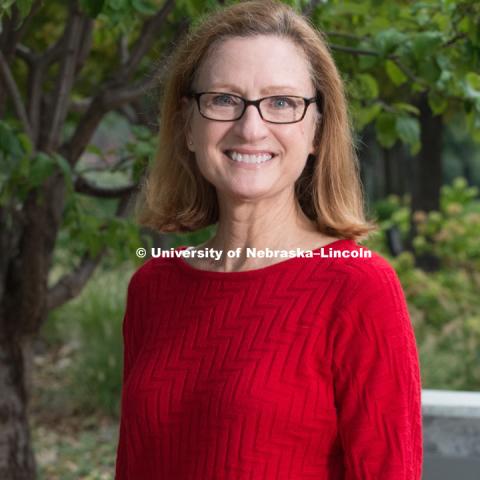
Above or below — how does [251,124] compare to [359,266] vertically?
above

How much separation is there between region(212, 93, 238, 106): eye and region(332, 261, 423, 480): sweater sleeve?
0.45 metres

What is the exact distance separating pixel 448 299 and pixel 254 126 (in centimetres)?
672

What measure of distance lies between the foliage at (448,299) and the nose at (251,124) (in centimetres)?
364

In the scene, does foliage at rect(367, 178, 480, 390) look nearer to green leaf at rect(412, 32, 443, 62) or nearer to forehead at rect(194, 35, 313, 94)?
green leaf at rect(412, 32, 443, 62)

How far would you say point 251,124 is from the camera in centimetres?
183

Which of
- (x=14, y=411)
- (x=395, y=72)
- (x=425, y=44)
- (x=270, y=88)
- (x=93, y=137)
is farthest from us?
(x=93, y=137)

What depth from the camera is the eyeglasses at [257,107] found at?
1837 millimetres

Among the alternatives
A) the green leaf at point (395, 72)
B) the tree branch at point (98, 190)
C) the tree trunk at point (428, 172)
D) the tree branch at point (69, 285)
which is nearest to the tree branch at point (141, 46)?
the tree branch at point (98, 190)

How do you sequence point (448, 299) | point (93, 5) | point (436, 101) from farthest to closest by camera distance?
point (448, 299) → point (436, 101) → point (93, 5)

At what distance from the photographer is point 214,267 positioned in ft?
6.77

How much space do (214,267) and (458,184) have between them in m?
13.3

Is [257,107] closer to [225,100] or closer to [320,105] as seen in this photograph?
[225,100]

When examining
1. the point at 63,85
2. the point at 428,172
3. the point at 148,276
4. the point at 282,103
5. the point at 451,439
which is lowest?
the point at 451,439

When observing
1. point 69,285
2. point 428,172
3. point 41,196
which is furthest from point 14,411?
point 428,172
